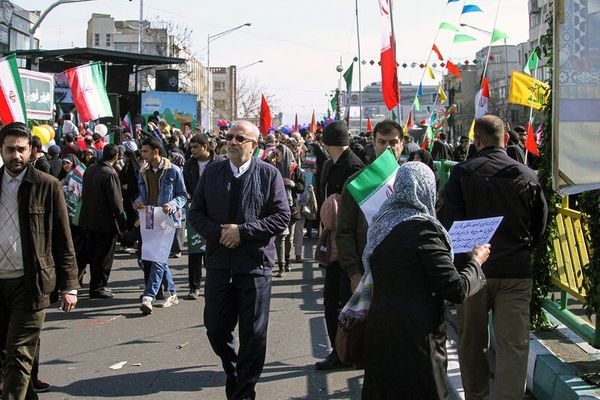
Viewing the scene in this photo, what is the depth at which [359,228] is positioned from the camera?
5.90 m

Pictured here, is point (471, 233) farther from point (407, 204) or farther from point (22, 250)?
point (22, 250)

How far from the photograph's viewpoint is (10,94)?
29.9 feet

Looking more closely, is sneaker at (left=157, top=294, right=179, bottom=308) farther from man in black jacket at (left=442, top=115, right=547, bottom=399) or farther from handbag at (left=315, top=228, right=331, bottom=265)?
man in black jacket at (left=442, top=115, right=547, bottom=399)

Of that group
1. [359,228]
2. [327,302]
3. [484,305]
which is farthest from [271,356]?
[484,305]

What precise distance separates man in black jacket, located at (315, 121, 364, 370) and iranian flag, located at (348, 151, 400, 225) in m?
1.30

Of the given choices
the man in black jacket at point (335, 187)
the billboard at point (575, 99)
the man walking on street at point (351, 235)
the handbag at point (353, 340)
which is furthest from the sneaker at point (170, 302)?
the billboard at point (575, 99)

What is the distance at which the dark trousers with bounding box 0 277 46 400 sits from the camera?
5023 mm

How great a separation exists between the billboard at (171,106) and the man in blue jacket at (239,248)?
27.4 m

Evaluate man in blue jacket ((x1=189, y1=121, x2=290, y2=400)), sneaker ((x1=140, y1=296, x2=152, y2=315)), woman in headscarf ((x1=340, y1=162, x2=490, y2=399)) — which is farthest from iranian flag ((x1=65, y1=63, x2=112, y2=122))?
woman in headscarf ((x1=340, y1=162, x2=490, y2=399))

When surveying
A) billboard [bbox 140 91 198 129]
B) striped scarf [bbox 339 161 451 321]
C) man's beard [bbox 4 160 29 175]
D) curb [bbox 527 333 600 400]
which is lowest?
curb [bbox 527 333 600 400]

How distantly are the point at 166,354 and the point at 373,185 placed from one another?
10.00ft

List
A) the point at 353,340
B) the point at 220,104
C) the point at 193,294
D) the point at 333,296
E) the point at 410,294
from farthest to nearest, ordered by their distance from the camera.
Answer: the point at 220,104
the point at 193,294
the point at 333,296
the point at 353,340
the point at 410,294

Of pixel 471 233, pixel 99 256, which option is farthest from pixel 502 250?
pixel 99 256

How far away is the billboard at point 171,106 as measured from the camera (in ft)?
109
